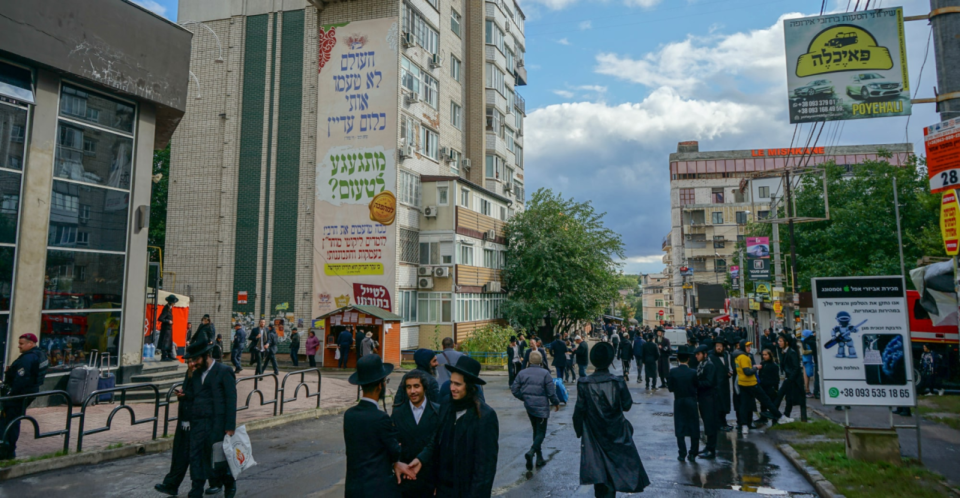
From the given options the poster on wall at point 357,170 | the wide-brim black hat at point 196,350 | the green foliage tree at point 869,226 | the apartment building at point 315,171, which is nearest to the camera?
the wide-brim black hat at point 196,350

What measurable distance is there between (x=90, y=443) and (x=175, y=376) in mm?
6803

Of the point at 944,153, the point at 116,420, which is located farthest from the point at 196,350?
the point at 944,153

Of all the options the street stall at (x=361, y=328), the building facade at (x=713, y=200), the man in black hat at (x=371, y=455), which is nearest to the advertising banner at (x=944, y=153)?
the man in black hat at (x=371, y=455)

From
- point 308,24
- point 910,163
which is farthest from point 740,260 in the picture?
point 308,24

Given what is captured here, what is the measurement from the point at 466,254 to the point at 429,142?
6490 millimetres

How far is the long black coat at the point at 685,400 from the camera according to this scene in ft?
30.2

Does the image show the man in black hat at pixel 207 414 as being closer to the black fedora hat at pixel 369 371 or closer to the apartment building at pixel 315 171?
the black fedora hat at pixel 369 371

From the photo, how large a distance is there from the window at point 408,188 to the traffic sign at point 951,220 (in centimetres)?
2393

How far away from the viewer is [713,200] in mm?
87562

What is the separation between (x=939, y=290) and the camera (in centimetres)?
845

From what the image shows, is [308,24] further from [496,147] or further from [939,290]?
[939,290]

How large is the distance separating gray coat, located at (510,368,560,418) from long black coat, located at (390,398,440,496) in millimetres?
4020

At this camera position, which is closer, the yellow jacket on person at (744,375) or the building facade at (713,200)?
the yellow jacket on person at (744,375)

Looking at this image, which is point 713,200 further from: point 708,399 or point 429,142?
point 708,399
